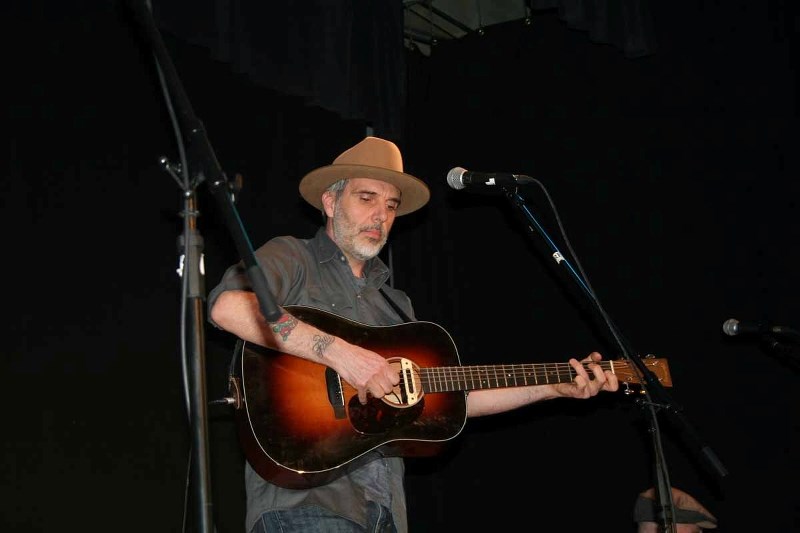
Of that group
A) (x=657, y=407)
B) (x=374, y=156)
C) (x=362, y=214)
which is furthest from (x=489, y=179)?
(x=657, y=407)

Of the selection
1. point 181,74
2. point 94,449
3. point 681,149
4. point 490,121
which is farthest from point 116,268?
point 681,149

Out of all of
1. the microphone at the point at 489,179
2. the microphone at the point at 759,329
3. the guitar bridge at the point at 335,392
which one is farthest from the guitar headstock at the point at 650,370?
the guitar bridge at the point at 335,392

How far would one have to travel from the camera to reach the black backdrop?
11.4 ft

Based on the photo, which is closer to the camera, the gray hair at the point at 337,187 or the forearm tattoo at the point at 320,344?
the forearm tattoo at the point at 320,344

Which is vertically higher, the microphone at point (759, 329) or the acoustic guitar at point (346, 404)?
the microphone at point (759, 329)

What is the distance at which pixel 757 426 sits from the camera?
446 centimetres

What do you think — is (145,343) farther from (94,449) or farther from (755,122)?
(755,122)

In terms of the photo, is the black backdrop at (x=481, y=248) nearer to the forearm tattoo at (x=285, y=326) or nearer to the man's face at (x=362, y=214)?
the man's face at (x=362, y=214)

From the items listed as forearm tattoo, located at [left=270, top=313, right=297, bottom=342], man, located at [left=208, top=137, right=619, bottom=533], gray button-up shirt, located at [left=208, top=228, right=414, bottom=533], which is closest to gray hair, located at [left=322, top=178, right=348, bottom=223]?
man, located at [left=208, top=137, right=619, bottom=533]

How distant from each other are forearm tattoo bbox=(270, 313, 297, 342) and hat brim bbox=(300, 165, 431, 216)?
3.29ft

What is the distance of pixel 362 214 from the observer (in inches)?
139

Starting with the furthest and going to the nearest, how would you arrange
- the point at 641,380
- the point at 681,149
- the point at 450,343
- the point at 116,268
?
the point at 681,149
the point at 116,268
the point at 450,343
the point at 641,380

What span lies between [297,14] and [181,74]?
766 mm

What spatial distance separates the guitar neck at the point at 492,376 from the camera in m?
3.29
